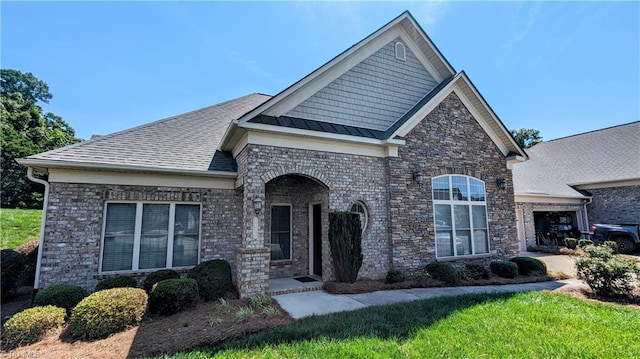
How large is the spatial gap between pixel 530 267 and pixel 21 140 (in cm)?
3656

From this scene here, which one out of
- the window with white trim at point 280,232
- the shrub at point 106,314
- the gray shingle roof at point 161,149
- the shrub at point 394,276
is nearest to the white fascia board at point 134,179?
the gray shingle roof at point 161,149

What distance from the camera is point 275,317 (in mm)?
5699

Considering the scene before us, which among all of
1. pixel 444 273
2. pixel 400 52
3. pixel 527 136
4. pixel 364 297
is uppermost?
pixel 527 136

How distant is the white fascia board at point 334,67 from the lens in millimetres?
8144

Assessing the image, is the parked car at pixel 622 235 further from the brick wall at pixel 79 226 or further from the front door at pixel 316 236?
the brick wall at pixel 79 226

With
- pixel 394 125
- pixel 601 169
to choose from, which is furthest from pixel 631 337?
pixel 601 169

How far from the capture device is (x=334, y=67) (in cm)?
941

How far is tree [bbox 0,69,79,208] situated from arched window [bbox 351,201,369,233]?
16172mm

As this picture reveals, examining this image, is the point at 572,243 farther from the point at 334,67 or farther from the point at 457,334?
the point at 334,67

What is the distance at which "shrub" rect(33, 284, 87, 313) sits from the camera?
582cm

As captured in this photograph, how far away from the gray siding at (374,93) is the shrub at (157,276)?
17.7ft

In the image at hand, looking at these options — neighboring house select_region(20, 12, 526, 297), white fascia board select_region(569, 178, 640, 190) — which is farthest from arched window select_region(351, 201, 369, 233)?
white fascia board select_region(569, 178, 640, 190)

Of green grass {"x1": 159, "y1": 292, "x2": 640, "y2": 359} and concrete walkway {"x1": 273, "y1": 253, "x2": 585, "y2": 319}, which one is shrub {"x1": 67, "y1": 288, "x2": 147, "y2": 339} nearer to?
green grass {"x1": 159, "y1": 292, "x2": 640, "y2": 359}

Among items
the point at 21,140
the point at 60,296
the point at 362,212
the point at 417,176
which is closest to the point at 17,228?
the point at 60,296
